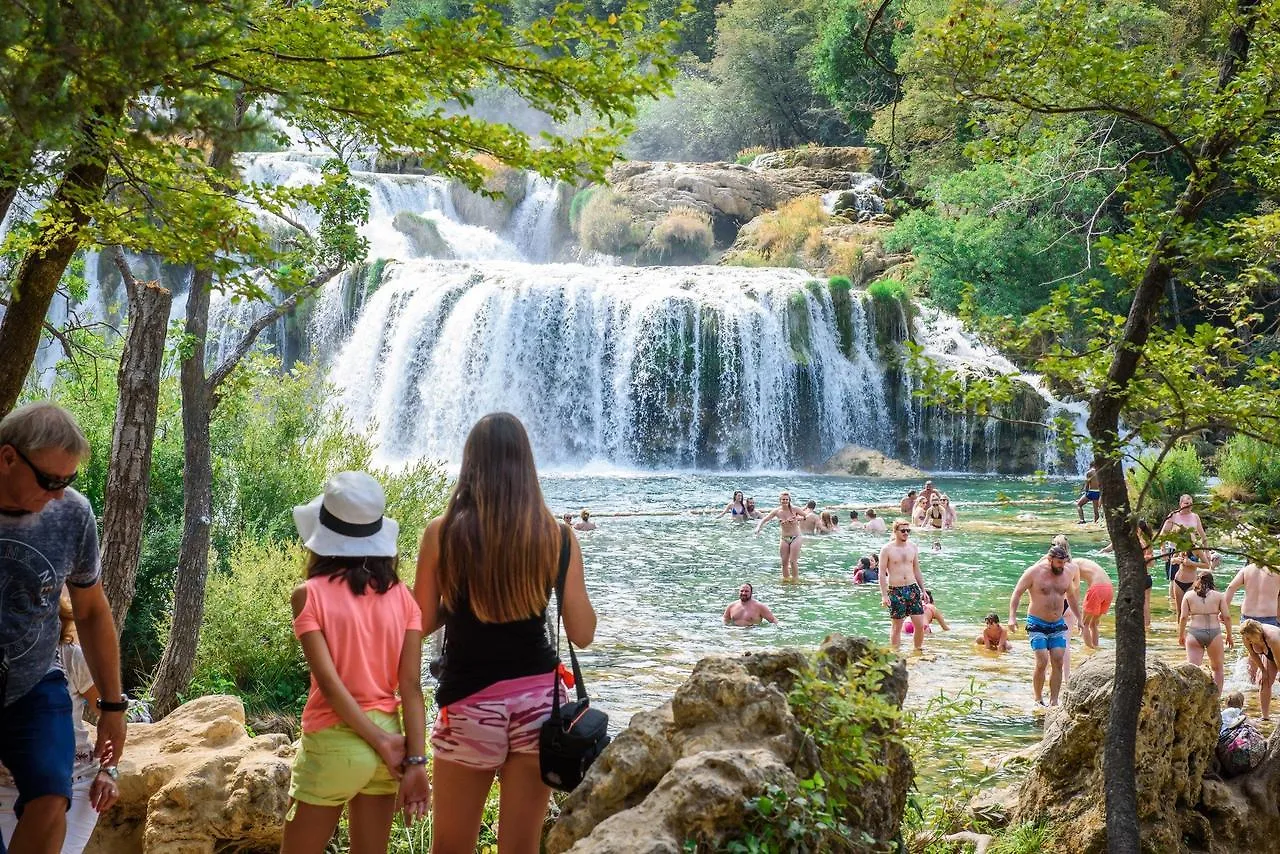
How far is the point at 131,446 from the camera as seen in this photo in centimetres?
680

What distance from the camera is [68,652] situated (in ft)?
11.1

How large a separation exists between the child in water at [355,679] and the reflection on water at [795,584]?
3557 mm

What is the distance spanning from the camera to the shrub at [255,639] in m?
8.58

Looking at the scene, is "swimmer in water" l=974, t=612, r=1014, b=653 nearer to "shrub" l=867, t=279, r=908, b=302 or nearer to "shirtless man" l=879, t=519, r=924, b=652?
"shirtless man" l=879, t=519, r=924, b=652

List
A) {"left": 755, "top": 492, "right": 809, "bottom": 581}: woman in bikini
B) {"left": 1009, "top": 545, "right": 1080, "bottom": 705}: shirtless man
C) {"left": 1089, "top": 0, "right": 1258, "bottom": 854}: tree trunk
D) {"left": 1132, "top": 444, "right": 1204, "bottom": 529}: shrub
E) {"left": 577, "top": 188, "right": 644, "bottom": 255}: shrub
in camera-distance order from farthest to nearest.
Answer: {"left": 577, "top": 188, "right": 644, "bottom": 255}: shrub
{"left": 1132, "top": 444, "right": 1204, "bottom": 529}: shrub
{"left": 755, "top": 492, "right": 809, "bottom": 581}: woman in bikini
{"left": 1009, "top": 545, "right": 1080, "bottom": 705}: shirtless man
{"left": 1089, "top": 0, "right": 1258, "bottom": 854}: tree trunk

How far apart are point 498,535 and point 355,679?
55 centimetres

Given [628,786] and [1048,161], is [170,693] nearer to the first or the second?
[628,786]

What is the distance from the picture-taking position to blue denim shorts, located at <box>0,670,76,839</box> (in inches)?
110

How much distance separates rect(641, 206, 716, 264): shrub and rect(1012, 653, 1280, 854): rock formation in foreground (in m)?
32.4

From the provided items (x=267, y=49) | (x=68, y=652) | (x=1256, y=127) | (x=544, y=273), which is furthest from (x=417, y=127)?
(x=544, y=273)

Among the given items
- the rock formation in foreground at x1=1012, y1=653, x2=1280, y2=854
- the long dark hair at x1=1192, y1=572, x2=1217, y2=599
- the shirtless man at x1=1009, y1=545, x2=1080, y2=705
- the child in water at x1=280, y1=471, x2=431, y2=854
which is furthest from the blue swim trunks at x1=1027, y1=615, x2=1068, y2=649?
the child in water at x1=280, y1=471, x2=431, y2=854

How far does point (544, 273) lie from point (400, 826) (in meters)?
24.6

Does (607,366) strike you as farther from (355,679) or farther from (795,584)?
(355,679)

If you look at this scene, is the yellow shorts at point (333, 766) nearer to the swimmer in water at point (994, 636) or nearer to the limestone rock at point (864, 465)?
the swimmer in water at point (994, 636)
